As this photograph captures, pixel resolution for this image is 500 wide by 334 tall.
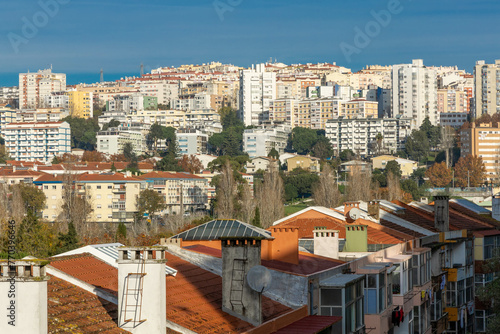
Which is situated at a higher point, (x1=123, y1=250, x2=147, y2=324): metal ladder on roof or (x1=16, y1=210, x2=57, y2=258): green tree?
(x1=123, y1=250, x2=147, y2=324): metal ladder on roof

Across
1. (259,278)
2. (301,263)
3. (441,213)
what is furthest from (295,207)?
(259,278)

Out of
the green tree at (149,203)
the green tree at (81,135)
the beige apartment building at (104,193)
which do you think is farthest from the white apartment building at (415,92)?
the green tree at (149,203)

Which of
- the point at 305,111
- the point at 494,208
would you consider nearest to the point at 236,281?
the point at 494,208

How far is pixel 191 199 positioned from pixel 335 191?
35.0 m

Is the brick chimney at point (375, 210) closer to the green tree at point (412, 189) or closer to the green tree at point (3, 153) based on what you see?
the green tree at point (412, 189)

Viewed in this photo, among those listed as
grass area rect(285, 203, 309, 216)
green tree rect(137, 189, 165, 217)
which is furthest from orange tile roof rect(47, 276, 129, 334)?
green tree rect(137, 189, 165, 217)

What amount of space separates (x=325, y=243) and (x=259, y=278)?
24.7ft

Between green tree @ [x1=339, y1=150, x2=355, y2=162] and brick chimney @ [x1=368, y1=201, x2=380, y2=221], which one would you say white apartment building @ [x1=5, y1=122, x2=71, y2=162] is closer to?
green tree @ [x1=339, y1=150, x2=355, y2=162]

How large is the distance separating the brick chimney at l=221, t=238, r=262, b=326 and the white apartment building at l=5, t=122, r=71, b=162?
147 meters

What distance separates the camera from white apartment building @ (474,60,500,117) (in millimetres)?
174625

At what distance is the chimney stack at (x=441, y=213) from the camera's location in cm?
2817

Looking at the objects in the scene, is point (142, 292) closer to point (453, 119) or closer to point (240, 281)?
point (240, 281)

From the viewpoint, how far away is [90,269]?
12.4 meters

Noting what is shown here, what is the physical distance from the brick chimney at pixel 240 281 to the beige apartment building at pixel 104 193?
87.6 meters
